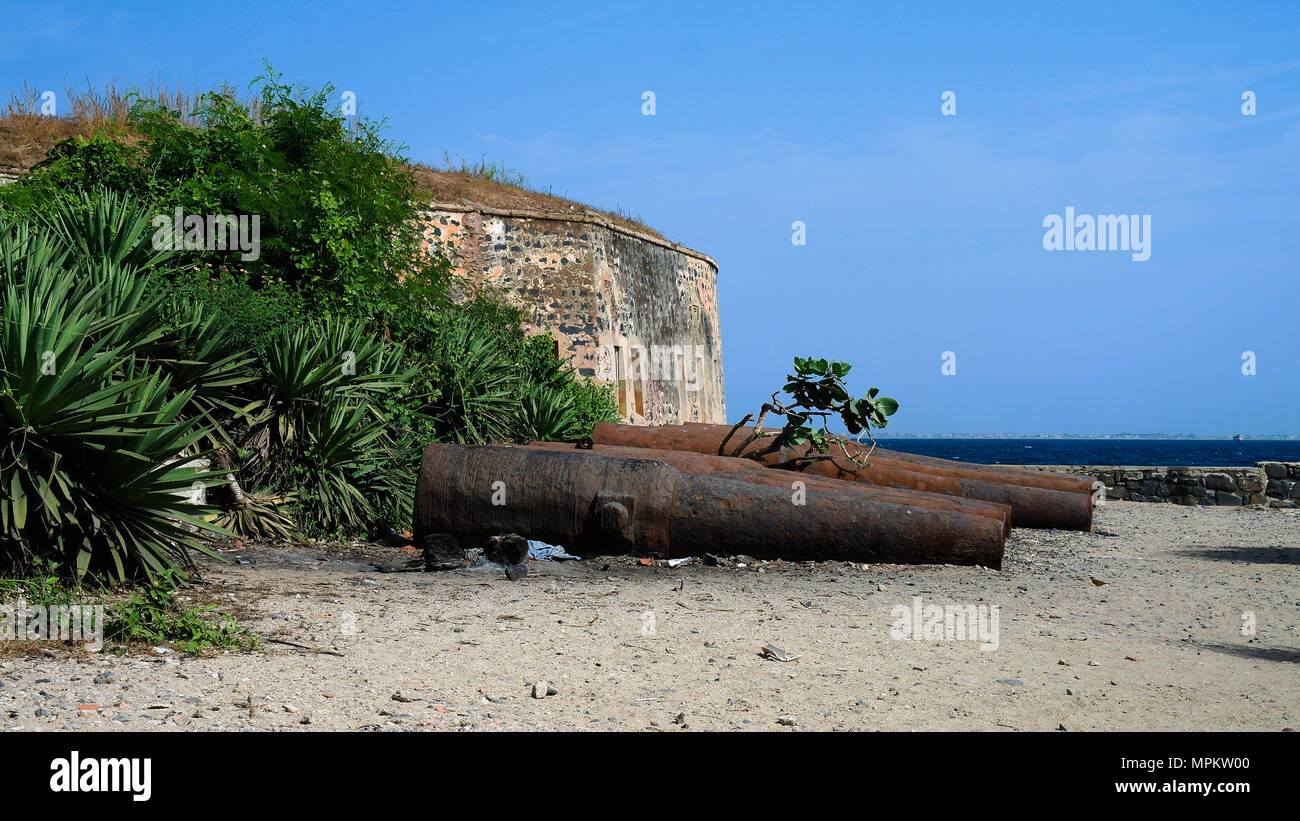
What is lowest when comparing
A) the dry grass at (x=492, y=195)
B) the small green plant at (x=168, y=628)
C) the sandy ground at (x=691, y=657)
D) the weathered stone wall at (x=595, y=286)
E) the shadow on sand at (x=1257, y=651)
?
the shadow on sand at (x=1257, y=651)

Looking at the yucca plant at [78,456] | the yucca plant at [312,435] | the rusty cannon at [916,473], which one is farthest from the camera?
the rusty cannon at [916,473]

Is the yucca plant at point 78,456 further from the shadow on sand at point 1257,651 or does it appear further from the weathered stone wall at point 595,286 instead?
the weathered stone wall at point 595,286

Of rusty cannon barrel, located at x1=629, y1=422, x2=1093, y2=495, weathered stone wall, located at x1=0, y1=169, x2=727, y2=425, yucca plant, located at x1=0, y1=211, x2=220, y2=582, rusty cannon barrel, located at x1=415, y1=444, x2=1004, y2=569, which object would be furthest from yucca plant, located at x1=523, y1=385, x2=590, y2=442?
yucca plant, located at x1=0, y1=211, x2=220, y2=582

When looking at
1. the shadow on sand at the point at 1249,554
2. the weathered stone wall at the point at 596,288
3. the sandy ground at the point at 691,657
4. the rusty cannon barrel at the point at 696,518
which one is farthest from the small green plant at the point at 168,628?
the weathered stone wall at the point at 596,288

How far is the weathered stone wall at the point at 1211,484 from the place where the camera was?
1480 cm

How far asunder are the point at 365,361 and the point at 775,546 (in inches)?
178

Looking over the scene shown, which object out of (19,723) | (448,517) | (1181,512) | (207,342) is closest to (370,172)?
(207,342)

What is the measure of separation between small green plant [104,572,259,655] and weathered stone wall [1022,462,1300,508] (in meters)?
12.2

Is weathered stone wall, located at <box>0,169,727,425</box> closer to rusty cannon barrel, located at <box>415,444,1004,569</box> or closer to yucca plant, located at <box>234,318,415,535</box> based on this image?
yucca plant, located at <box>234,318,415,535</box>

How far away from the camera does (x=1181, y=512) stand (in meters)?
13.6

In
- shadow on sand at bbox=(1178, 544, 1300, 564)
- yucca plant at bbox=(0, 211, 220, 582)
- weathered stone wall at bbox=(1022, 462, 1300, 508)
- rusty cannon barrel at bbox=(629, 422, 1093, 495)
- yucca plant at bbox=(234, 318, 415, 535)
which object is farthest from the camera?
weathered stone wall at bbox=(1022, 462, 1300, 508)

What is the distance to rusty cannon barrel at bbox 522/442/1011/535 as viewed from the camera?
7.72m

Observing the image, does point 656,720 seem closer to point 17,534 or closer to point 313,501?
point 17,534

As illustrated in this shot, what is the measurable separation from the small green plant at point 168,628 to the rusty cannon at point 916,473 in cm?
577
